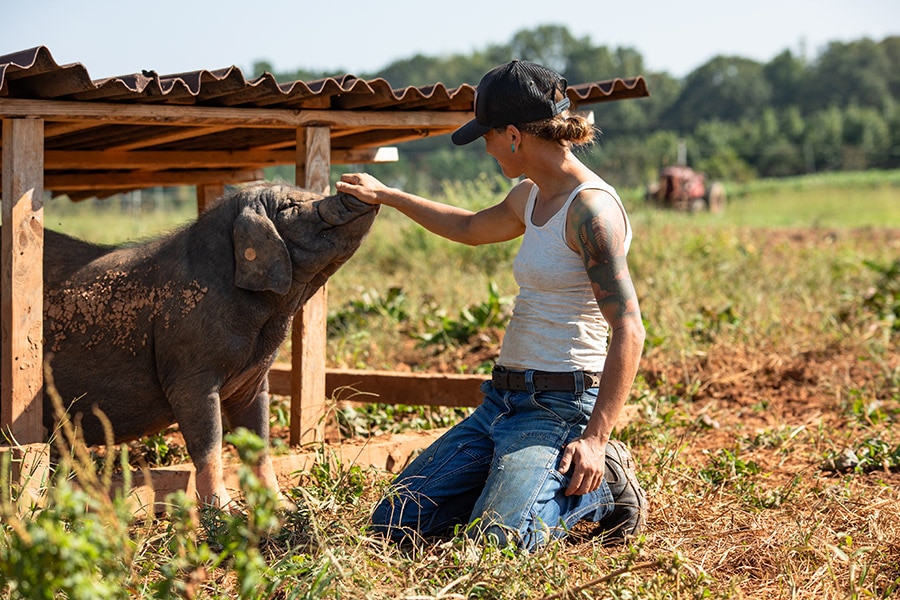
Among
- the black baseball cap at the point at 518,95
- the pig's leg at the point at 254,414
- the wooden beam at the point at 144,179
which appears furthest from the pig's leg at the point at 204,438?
the wooden beam at the point at 144,179

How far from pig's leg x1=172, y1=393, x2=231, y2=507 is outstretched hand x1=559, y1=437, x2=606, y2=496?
1631 millimetres

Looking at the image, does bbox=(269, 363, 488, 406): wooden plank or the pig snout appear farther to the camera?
bbox=(269, 363, 488, 406): wooden plank

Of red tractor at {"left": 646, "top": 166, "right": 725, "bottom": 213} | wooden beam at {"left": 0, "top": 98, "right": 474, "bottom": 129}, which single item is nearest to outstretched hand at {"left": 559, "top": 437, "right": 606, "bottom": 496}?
wooden beam at {"left": 0, "top": 98, "right": 474, "bottom": 129}

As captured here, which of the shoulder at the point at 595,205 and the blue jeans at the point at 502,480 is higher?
the shoulder at the point at 595,205

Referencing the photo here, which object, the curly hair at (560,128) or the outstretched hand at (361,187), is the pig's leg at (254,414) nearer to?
the outstretched hand at (361,187)

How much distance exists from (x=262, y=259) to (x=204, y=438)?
0.88 m

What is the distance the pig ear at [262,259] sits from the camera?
457 cm

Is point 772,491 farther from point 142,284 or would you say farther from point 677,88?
point 677,88

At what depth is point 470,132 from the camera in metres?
4.35

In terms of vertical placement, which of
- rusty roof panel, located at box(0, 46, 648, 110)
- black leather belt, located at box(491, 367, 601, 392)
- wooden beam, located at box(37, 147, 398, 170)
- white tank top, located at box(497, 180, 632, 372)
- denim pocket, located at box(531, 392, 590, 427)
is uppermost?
rusty roof panel, located at box(0, 46, 648, 110)

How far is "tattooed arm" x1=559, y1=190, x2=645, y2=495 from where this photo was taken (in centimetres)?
390

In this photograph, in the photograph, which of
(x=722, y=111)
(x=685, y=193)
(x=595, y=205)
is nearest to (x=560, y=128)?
(x=595, y=205)

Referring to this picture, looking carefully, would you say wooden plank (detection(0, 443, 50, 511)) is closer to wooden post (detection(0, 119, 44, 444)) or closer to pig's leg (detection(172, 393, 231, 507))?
wooden post (detection(0, 119, 44, 444))

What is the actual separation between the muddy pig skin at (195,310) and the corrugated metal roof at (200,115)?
0.47 metres
